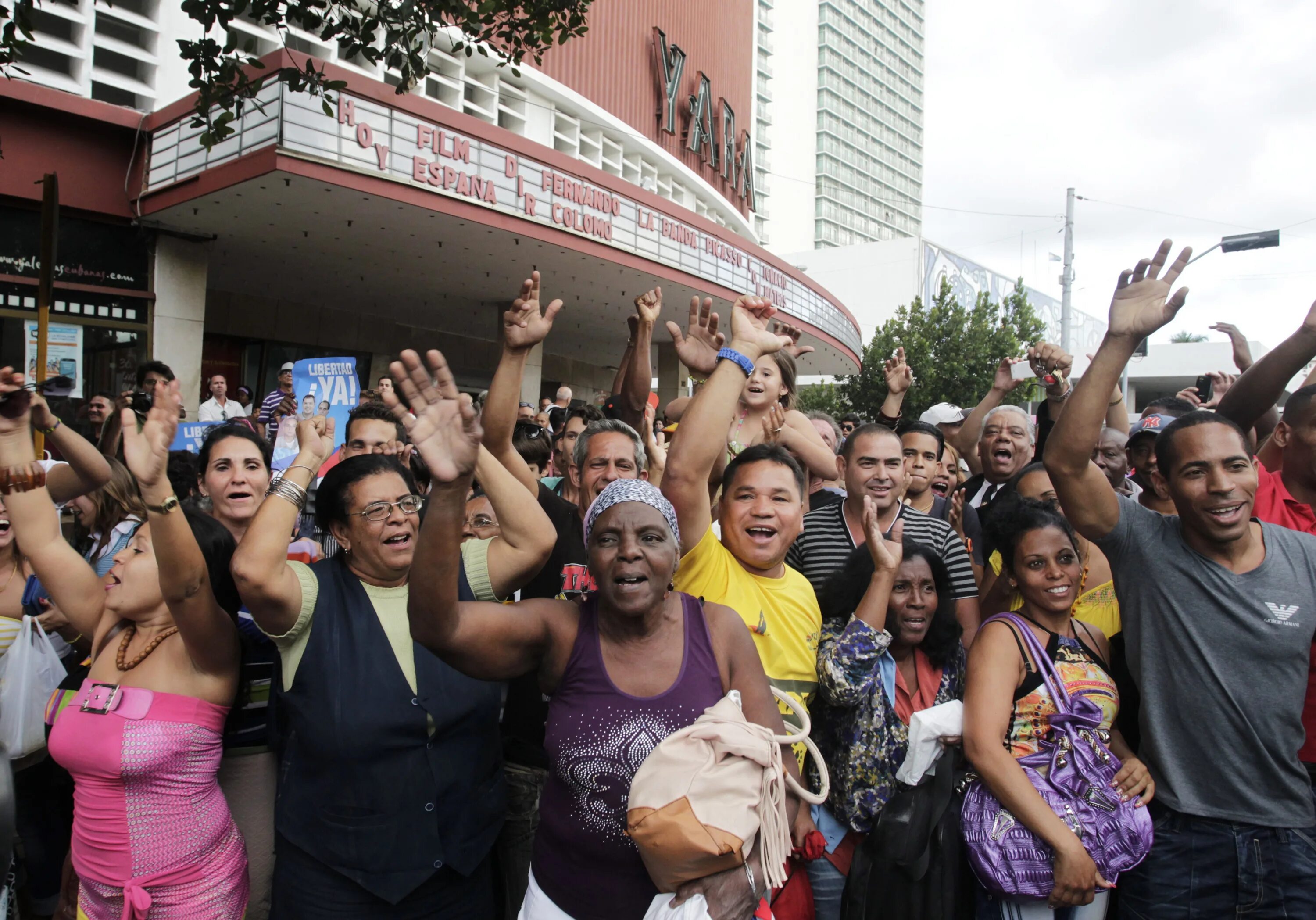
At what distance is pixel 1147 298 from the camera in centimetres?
237

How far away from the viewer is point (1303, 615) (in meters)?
2.30

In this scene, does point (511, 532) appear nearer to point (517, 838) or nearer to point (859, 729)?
point (517, 838)

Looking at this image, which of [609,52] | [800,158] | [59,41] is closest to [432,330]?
[609,52]

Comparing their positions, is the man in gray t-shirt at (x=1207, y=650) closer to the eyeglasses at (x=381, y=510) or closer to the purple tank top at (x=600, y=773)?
the purple tank top at (x=600, y=773)

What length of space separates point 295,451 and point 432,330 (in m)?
13.9

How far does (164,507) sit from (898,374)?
4.40 meters

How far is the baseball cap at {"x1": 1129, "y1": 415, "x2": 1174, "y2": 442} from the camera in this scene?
3.48 meters

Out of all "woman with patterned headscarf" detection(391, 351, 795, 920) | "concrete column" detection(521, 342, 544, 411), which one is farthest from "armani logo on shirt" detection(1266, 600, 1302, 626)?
"concrete column" detection(521, 342, 544, 411)

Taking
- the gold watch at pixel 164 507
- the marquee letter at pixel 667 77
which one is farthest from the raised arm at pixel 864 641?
the marquee letter at pixel 667 77

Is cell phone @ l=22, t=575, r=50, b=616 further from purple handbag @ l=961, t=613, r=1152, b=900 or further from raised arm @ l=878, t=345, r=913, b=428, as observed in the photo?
raised arm @ l=878, t=345, r=913, b=428

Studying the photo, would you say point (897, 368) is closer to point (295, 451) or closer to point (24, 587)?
point (295, 451)

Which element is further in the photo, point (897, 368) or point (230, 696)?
point (897, 368)

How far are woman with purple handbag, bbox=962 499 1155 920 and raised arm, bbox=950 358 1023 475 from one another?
9.11ft

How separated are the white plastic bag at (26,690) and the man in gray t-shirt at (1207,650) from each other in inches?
138
